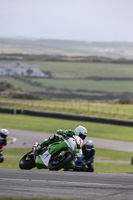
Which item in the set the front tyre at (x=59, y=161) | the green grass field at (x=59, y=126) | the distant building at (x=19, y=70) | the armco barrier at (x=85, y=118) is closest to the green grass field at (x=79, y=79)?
the distant building at (x=19, y=70)

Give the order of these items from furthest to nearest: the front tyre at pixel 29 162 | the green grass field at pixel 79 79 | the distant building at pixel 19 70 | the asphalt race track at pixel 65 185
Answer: the distant building at pixel 19 70
the green grass field at pixel 79 79
the front tyre at pixel 29 162
the asphalt race track at pixel 65 185

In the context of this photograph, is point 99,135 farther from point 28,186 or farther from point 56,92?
point 56,92

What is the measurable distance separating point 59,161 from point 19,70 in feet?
474

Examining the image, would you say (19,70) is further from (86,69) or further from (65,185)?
(65,185)

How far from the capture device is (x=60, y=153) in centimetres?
1168

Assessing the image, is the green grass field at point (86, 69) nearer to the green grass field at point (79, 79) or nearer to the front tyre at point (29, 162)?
the green grass field at point (79, 79)

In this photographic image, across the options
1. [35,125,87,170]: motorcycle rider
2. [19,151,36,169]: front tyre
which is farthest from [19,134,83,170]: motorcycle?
[19,151,36,169]: front tyre

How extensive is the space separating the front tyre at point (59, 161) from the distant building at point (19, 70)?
139259 millimetres

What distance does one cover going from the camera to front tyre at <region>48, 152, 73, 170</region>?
11630mm

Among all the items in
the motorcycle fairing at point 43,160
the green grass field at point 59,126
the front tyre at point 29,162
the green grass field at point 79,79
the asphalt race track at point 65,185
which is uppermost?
the asphalt race track at point 65,185

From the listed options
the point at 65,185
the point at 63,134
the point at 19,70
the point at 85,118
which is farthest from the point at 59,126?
the point at 19,70

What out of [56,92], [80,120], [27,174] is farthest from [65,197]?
[56,92]

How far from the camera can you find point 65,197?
322 inches

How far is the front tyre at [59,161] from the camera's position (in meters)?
11.6
